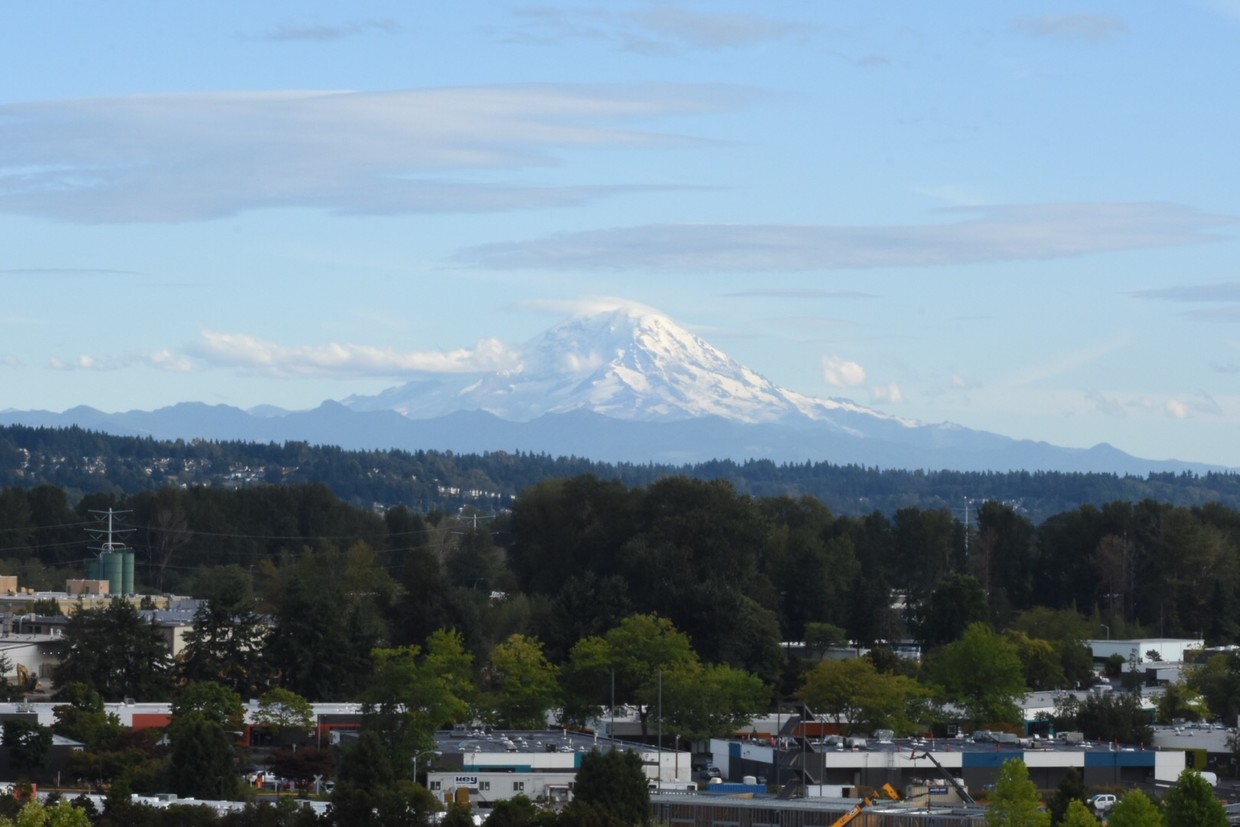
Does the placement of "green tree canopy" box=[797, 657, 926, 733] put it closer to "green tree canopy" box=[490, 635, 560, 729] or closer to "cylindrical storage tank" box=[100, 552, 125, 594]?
"green tree canopy" box=[490, 635, 560, 729]

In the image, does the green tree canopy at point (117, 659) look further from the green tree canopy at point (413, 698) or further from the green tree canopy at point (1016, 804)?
Result: the green tree canopy at point (1016, 804)

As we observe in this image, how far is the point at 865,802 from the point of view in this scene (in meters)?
54.0

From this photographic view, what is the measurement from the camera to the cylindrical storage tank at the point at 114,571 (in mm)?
114000

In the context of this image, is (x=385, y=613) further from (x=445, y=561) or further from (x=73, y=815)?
(x=73, y=815)

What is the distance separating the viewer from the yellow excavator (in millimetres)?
50438

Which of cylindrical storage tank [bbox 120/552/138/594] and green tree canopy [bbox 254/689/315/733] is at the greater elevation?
cylindrical storage tank [bbox 120/552/138/594]

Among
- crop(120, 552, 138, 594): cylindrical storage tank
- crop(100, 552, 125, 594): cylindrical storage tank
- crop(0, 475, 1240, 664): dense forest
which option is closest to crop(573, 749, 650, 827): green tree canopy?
crop(0, 475, 1240, 664): dense forest

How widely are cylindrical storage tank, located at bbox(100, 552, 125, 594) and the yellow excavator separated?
203 ft

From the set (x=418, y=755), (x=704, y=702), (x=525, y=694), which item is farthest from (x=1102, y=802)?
(x=525, y=694)

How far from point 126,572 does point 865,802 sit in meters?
70.0

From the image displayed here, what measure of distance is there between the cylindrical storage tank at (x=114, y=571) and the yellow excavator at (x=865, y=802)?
61.8m

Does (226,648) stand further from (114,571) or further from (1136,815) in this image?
(1136,815)

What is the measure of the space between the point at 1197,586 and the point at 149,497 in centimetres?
6928

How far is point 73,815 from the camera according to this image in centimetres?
4188
